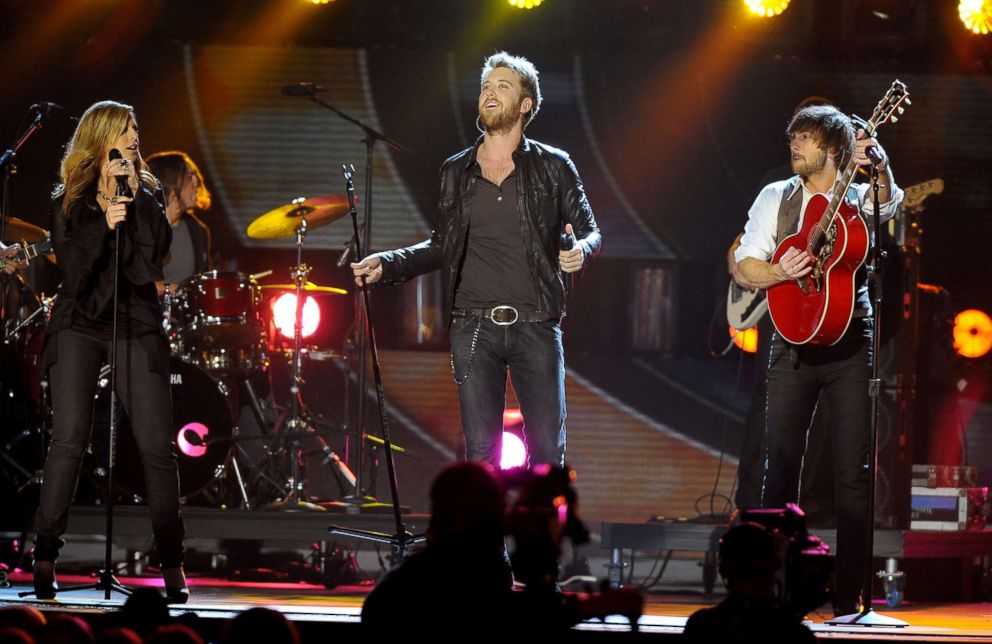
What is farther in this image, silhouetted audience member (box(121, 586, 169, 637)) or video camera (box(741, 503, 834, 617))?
video camera (box(741, 503, 834, 617))

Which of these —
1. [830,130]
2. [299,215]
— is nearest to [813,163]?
[830,130]

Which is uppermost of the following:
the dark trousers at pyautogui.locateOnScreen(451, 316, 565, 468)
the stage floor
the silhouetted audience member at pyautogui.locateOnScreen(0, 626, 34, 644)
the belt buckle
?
the belt buckle

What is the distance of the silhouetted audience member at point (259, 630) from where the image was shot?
317 cm

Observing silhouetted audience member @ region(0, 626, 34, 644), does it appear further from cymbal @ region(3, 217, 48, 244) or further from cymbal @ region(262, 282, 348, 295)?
cymbal @ region(3, 217, 48, 244)

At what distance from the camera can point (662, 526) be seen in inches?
280

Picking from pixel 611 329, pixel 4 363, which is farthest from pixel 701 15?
pixel 4 363

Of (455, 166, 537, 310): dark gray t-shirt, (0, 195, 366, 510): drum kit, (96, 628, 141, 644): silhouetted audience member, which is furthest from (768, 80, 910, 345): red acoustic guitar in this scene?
(0, 195, 366, 510): drum kit

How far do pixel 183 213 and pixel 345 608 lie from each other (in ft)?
12.8

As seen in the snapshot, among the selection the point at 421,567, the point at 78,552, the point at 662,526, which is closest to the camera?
the point at 421,567

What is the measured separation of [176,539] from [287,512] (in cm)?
185

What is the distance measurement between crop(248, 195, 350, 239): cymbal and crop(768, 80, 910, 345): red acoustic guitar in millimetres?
3363

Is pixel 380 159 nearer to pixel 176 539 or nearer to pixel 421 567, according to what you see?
pixel 176 539

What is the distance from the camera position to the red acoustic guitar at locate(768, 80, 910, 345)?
16.8 ft

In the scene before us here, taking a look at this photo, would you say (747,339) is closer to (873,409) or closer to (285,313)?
(285,313)
